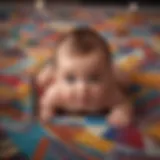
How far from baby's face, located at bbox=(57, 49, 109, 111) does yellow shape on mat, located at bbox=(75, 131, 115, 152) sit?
0.08 m

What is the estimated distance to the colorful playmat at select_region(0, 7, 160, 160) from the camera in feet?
2.47

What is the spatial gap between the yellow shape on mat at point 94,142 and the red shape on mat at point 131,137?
0.09 ft

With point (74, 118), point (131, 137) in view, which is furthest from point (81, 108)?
point (131, 137)

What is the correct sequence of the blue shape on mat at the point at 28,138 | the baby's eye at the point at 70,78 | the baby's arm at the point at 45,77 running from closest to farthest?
1. the blue shape on mat at the point at 28,138
2. the baby's eye at the point at 70,78
3. the baby's arm at the point at 45,77

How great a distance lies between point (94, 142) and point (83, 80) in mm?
139

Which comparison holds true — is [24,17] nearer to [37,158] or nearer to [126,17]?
[126,17]

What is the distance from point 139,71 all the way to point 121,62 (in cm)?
6

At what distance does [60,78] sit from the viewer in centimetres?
88

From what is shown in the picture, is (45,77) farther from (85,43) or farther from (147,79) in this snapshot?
(147,79)

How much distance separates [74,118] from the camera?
855mm

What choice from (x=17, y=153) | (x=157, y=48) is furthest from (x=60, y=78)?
(x=157, y=48)

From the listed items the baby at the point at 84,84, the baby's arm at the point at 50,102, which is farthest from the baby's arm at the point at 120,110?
the baby's arm at the point at 50,102

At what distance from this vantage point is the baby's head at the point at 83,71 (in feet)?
2.77

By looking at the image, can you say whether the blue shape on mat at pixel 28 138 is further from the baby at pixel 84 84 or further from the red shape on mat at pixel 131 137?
the red shape on mat at pixel 131 137
